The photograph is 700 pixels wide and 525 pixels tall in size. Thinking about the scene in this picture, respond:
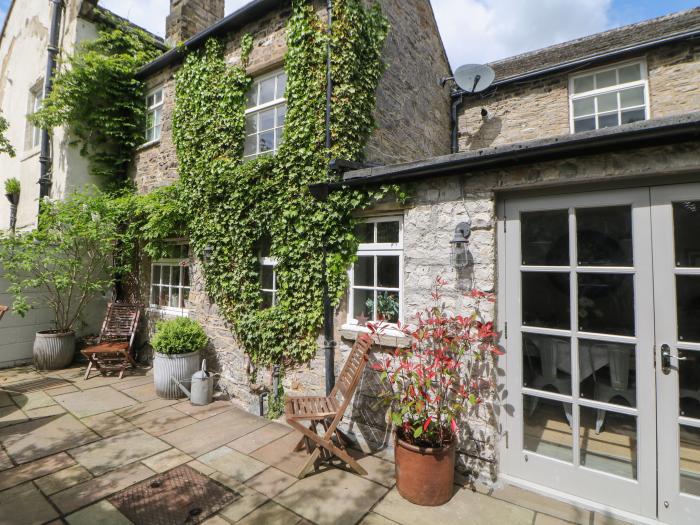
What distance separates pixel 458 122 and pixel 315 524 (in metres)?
8.63

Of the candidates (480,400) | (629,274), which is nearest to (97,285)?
(480,400)

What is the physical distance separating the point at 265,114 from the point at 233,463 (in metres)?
5.00

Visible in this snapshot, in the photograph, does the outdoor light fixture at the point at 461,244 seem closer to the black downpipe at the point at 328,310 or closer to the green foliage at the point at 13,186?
the black downpipe at the point at 328,310

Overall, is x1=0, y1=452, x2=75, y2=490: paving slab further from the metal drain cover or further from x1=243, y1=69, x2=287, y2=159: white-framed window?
x1=243, y1=69, x2=287, y2=159: white-framed window

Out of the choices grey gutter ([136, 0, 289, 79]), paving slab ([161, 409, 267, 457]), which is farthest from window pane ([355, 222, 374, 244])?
grey gutter ([136, 0, 289, 79])

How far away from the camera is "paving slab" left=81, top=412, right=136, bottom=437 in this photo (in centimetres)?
429

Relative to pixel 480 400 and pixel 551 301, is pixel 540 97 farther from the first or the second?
pixel 480 400

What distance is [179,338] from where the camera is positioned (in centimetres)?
546

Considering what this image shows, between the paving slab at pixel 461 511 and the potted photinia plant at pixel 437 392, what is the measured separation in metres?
0.08

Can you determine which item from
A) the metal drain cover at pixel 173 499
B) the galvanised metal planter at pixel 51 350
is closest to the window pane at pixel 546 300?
the metal drain cover at pixel 173 499

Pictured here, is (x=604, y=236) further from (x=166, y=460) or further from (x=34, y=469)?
(x=34, y=469)

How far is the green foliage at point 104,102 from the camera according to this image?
7543 millimetres

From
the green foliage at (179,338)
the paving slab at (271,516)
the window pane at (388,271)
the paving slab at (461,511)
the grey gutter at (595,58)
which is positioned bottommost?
the paving slab at (271,516)

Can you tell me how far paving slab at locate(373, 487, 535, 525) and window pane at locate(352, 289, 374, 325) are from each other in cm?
187
